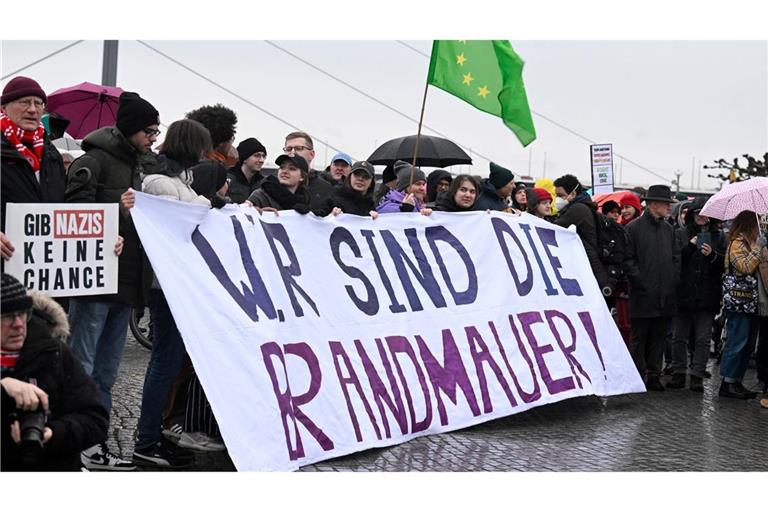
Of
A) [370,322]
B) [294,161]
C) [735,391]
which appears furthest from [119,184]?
[735,391]

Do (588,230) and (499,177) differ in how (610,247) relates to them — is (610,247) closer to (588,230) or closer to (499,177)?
(588,230)

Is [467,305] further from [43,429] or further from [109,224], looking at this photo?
[43,429]

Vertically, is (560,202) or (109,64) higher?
(109,64)

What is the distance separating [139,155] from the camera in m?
6.29

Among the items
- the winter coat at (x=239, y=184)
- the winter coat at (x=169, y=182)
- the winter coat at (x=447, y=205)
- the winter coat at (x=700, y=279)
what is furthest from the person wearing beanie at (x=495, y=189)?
the winter coat at (x=169, y=182)

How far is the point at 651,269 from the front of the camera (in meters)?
10.7

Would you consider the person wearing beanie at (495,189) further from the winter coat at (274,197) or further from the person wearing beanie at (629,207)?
the person wearing beanie at (629,207)

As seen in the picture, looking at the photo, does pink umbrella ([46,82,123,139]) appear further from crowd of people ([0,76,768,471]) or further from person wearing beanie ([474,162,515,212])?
person wearing beanie ([474,162,515,212])

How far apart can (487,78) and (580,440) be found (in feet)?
10.7

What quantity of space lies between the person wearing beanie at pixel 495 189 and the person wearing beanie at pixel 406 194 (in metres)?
0.55

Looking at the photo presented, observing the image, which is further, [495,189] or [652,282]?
[652,282]

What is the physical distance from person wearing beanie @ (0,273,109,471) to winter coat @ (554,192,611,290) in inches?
263

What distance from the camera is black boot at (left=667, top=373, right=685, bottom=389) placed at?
36.0 feet

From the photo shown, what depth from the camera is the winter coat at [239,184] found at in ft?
28.3
